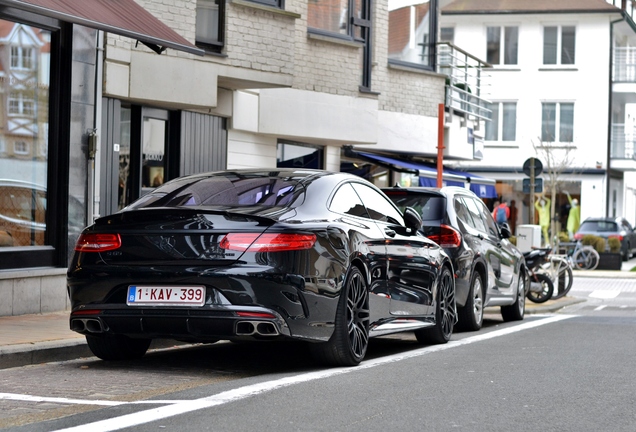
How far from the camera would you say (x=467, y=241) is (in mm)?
13164

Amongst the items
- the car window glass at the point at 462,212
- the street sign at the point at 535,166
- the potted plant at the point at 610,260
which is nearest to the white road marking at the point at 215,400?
the car window glass at the point at 462,212

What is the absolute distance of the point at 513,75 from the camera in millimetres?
53969

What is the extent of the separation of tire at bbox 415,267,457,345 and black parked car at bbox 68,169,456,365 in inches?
80.6

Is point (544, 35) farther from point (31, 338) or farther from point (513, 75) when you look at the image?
point (31, 338)

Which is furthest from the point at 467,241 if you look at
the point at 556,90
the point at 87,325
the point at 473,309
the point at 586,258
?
the point at 556,90

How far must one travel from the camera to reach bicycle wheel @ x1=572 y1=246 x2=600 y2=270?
35062 millimetres

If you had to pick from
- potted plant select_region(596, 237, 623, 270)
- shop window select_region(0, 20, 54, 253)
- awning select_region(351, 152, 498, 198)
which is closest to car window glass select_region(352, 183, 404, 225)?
shop window select_region(0, 20, 54, 253)

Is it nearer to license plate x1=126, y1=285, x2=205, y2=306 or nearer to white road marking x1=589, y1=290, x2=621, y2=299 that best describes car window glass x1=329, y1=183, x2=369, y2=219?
license plate x1=126, y1=285, x2=205, y2=306

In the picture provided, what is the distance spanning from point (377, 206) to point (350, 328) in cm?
164

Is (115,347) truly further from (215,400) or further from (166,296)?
(215,400)

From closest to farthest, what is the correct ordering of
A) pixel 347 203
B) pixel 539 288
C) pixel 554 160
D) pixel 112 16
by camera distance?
pixel 347 203 → pixel 112 16 → pixel 539 288 → pixel 554 160

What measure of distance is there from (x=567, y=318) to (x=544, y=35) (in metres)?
39.3

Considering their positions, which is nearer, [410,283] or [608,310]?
[410,283]

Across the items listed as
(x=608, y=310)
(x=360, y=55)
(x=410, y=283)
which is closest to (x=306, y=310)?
(x=410, y=283)
